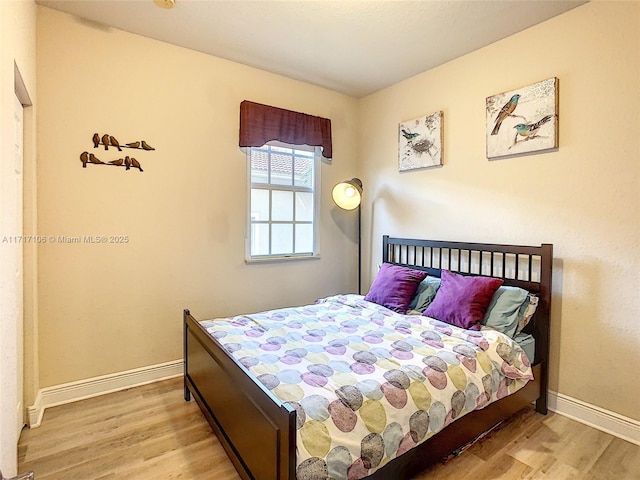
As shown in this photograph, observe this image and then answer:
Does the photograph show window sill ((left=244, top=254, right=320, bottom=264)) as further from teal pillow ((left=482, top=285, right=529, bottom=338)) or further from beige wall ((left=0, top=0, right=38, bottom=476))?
teal pillow ((left=482, top=285, right=529, bottom=338))

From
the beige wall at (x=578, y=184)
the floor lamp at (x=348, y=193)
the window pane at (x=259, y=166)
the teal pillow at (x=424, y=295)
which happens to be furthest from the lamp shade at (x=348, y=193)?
the teal pillow at (x=424, y=295)

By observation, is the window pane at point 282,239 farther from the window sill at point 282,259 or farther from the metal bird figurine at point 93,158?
the metal bird figurine at point 93,158

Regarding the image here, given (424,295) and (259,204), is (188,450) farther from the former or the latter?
(259,204)

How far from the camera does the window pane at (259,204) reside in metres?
3.38

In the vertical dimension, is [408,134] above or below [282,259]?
above

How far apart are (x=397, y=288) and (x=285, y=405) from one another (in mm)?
1797

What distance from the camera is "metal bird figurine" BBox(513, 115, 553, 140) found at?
2.46 m

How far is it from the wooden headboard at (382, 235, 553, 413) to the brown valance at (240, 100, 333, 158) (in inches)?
49.4

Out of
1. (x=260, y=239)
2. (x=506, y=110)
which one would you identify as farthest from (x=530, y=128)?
(x=260, y=239)

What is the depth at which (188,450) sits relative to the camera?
1989 millimetres

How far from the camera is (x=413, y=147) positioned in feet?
11.1

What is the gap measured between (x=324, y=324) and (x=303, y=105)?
227 centimetres

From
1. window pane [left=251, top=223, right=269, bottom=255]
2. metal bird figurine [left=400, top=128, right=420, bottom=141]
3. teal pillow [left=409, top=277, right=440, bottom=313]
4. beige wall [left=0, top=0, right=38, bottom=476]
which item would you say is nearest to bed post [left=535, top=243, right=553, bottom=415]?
teal pillow [left=409, top=277, right=440, bottom=313]

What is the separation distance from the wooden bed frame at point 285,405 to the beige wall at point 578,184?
0.15 meters
